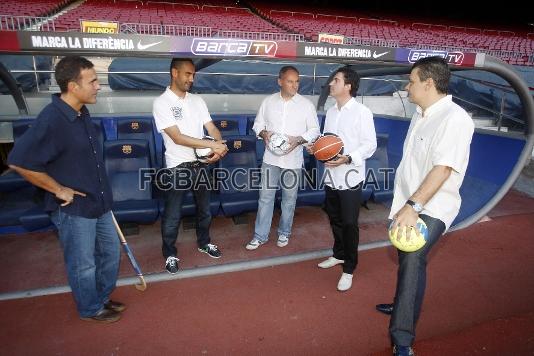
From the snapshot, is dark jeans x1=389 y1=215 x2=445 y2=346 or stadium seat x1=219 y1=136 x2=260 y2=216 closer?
dark jeans x1=389 y1=215 x2=445 y2=346

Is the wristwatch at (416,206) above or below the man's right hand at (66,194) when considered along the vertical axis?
above

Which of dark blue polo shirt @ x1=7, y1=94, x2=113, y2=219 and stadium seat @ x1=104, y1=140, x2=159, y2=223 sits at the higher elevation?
dark blue polo shirt @ x1=7, y1=94, x2=113, y2=219

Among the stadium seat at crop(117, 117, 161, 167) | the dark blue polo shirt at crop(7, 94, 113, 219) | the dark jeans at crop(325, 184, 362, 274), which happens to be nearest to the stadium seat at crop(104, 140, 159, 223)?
the stadium seat at crop(117, 117, 161, 167)

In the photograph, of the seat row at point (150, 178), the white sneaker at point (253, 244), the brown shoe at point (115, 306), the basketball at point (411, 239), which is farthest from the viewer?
the seat row at point (150, 178)

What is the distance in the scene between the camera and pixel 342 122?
11.3 feet

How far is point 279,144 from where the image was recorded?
372 cm

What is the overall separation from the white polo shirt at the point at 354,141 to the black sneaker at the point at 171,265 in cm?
185

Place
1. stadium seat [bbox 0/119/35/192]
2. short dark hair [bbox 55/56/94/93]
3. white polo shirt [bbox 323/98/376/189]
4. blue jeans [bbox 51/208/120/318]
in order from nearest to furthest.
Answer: short dark hair [bbox 55/56/94/93]
blue jeans [bbox 51/208/120/318]
white polo shirt [bbox 323/98/376/189]
stadium seat [bbox 0/119/35/192]

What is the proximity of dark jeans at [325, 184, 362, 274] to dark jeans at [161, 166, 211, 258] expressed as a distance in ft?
4.41

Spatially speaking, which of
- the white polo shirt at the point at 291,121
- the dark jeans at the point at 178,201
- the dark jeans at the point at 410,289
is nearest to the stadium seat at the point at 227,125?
the white polo shirt at the point at 291,121

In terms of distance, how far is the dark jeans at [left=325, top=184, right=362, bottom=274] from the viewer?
3.35 m

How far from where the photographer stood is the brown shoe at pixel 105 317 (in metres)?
2.90

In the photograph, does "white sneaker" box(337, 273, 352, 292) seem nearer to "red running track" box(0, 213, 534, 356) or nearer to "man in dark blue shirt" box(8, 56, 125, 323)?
"red running track" box(0, 213, 534, 356)

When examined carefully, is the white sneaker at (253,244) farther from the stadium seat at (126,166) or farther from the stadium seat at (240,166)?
the stadium seat at (126,166)
